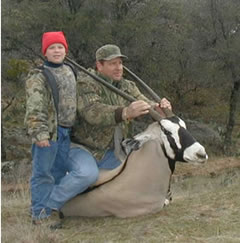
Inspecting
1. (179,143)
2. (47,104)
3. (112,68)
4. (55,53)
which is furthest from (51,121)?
(179,143)

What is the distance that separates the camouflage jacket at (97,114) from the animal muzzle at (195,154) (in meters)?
0.68

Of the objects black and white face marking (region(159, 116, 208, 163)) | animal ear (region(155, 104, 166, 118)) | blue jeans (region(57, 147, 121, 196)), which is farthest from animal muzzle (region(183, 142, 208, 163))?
blue jeans (region(57, 147, 121, 196))

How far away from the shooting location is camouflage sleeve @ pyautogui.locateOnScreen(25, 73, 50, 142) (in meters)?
4.79

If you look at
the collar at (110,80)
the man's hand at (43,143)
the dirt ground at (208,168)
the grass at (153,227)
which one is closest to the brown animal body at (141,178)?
the grass at (153,227)

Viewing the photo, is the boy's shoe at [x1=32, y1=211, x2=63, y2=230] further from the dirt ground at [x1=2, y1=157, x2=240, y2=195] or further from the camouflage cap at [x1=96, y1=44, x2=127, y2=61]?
the dirt ground at [x1=2, y1=157, x2=240, y2=195]

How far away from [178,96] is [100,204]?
24.0 meters

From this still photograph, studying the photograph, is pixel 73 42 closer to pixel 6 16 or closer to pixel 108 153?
pixel 6 16

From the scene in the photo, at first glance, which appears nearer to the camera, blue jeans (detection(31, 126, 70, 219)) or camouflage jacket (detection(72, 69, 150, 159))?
blue jeans (detection(31, 126, 70, 219))

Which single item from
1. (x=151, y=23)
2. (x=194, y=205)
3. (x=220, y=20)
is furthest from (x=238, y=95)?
(x=194, y=205)

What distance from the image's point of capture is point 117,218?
5.21 meters

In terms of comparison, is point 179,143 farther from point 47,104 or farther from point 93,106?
point 47,104

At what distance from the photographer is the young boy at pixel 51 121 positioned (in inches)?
194

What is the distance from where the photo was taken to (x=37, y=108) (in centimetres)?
484

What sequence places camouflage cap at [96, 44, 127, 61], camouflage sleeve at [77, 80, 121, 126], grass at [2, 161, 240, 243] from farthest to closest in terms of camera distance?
camouflage cap at [96, 44, 127, 61]
camouflage sleeve at [77, 80, 121, 126]
grass at [2, 161, 240, 243]
